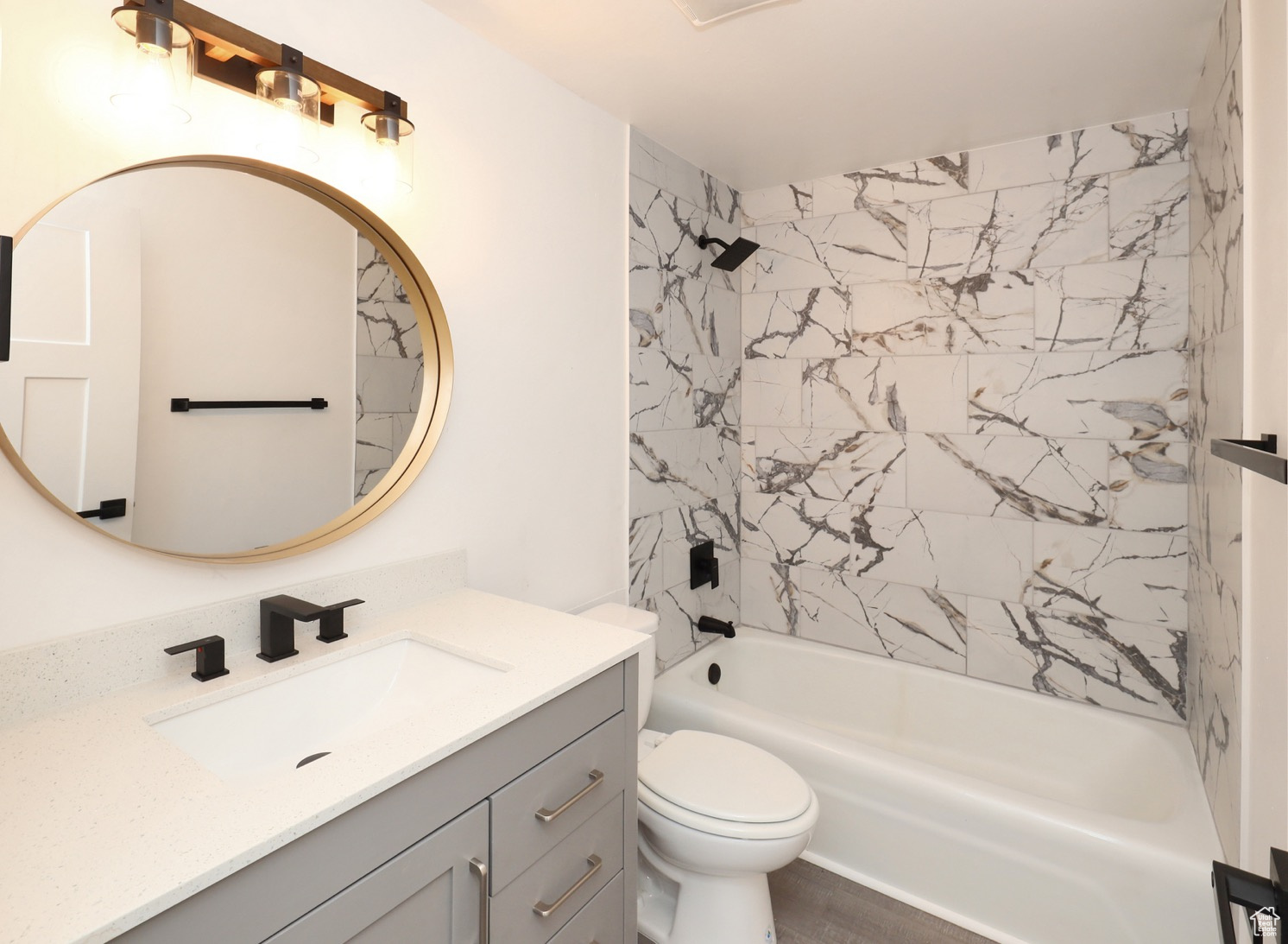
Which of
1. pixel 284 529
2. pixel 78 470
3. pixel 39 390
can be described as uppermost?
pixel 39 390

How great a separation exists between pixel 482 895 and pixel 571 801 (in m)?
0.24

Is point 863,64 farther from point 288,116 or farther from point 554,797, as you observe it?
point 554,797

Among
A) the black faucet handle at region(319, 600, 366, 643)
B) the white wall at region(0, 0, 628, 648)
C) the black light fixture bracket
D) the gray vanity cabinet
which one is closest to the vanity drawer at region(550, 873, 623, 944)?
the gray vanity cabinet

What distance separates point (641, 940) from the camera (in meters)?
1.90

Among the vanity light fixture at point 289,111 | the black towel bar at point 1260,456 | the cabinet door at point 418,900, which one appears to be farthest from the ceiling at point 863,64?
the cabinet door at point 418,900

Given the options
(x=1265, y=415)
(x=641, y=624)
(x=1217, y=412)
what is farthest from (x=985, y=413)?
(x=641, y=624)

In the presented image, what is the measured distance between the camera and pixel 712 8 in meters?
1.60

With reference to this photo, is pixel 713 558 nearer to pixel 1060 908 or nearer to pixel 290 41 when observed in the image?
pixel 1060 908

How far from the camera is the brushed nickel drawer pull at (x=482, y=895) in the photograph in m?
1.07

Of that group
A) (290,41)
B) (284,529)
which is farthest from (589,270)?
(284,529)

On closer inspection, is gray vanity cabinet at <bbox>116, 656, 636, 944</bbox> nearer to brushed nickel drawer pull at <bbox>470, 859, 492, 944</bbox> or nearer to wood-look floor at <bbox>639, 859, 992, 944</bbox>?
brushed nickel drawer pull at <bbox>470, 859, 492, 944</bbox>

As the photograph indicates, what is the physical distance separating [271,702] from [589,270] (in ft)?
5.13

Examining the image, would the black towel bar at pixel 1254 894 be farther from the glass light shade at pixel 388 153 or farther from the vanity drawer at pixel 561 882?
the glass light shade at pixel 388 153

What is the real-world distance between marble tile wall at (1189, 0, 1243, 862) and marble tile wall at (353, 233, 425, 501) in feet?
6.27
